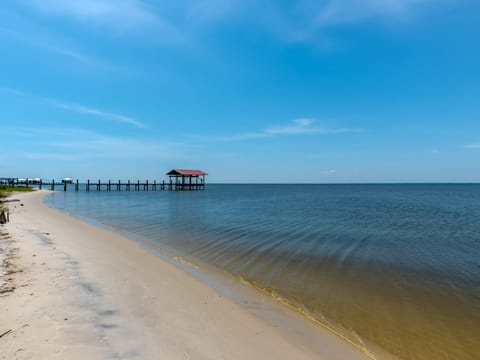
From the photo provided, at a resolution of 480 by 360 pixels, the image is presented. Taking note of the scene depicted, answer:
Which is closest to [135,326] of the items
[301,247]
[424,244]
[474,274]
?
[301,247]

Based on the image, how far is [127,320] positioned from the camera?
4.32 m

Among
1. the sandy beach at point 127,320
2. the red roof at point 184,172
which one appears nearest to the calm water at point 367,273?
the sandy beach at point 127,320

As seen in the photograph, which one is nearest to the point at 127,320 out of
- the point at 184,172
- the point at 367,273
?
the point at 367,273

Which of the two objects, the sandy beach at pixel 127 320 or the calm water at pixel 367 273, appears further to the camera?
the calm water at pixel 367 273

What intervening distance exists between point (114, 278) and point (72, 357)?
3.39m

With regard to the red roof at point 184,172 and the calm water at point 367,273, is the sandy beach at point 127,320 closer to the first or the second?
the calm water at point 367,273

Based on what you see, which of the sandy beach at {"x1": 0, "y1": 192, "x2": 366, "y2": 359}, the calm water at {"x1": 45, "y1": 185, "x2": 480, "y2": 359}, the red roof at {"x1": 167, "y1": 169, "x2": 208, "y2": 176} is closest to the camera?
the sandy beach at {"x1": 0, "y1": 192, "x2": 366, "y2": 359}

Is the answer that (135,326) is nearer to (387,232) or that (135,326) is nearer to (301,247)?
(301,247)

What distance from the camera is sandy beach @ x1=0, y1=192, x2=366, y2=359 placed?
351 cm

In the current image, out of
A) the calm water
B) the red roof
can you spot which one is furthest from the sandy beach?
the red roof

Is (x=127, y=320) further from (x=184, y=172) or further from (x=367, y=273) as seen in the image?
(x=184, y=172)

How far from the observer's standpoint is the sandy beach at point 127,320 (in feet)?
11.5

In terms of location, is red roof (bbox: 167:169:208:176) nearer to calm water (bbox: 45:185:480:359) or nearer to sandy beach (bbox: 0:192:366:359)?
calm water (bbox: 45:185:480:359)

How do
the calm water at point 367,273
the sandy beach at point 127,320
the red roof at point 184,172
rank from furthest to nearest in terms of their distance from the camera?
the red roof at point 184,172
the calm water at point 367,273
the sandy beach at point 127,320
